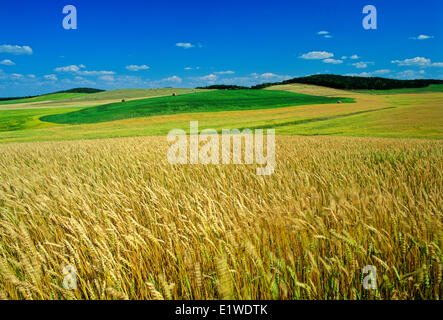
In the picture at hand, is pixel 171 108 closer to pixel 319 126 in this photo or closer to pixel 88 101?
pixel 319 126

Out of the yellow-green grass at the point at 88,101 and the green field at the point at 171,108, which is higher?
the yellow-green grass at the point at 88,101

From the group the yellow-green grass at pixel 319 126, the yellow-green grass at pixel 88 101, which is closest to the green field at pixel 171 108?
the yellow-green grass at pixel 319 126

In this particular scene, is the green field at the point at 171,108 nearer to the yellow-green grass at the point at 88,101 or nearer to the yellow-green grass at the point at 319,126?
the yellow-green grass at the point at 319,126

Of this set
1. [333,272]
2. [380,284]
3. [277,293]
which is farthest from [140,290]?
[380,284]

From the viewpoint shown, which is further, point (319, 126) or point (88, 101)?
point (88, 101)

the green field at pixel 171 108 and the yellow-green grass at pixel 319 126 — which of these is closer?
the yellow-green grass at pixel 319 126

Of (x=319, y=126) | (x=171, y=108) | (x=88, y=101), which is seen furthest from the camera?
(x=88, y=101)

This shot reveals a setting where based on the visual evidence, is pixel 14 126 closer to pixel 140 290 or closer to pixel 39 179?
pixel 39 179

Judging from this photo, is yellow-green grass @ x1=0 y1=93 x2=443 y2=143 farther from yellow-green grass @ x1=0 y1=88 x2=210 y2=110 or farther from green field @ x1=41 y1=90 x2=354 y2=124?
yellow-green grass @ x1=0 y1=88 x2=210 y2=110

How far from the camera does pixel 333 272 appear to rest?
1378 millimetres

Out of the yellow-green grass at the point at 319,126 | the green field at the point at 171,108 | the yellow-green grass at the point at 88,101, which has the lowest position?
the yellow-green grass at the point at 319,126

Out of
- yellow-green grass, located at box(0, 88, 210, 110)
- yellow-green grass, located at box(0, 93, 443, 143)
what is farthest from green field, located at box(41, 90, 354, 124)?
yellow-green grass, located at box(0, 88, 210, 110)

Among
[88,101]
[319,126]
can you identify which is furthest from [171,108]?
[88,101]

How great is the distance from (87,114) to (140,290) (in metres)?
49.6
